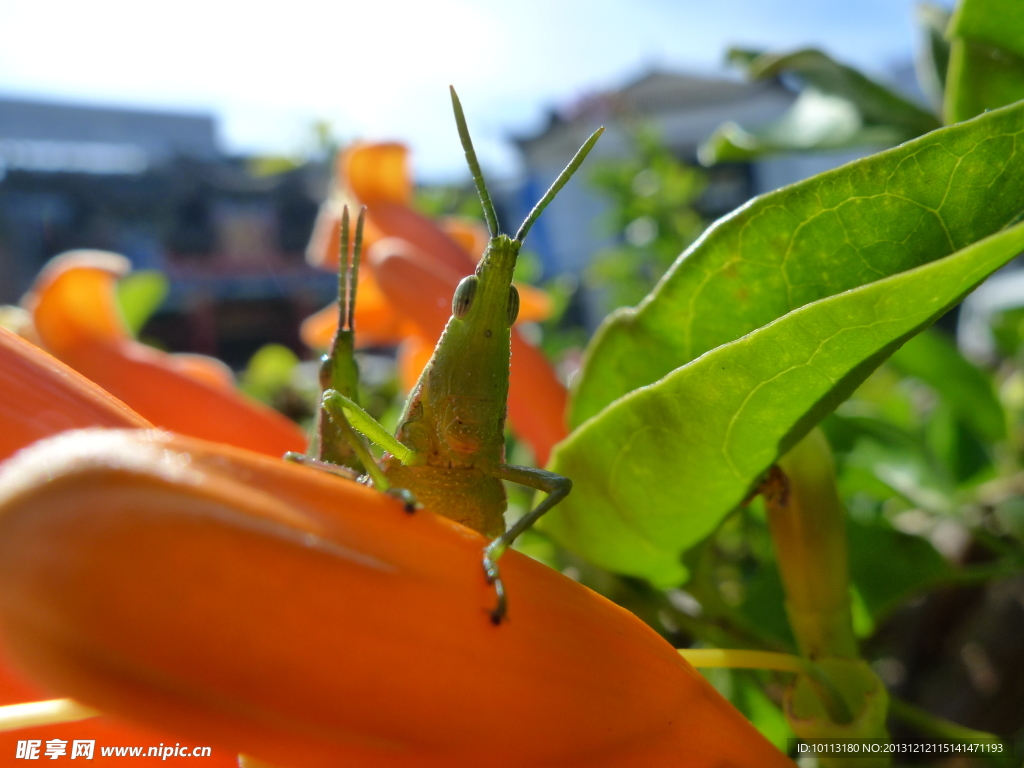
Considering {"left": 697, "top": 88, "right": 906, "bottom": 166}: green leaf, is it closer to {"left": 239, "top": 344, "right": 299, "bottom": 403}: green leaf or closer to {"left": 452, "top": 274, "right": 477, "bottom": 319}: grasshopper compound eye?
{"left": 452, "top": 274, "right": 477, "bottom": 319}: grasshopper compound eye

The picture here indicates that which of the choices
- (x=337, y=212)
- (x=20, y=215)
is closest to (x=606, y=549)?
(x=337, y=212)

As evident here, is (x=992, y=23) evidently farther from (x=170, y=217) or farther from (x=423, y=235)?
(x=170, y=217)

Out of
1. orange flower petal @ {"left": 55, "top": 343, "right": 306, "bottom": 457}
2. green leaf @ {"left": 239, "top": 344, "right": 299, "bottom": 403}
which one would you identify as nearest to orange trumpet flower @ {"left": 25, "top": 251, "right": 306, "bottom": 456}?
orange flower petal @ {"left": 55, "top": 343, "right": 306, "bottom": 457}

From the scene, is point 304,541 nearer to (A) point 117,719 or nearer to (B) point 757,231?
(A) point 117,719

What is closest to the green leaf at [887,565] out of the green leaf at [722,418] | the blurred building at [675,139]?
the green leaf at [722,418]

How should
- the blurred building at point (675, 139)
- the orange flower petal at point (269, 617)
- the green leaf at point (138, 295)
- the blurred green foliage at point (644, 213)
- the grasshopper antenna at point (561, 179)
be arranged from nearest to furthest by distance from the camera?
the orange flower petal at point (269, 617), the grasshopper antenna at point (561, 179), the green leaf at point (138, 295), the blurred green foliage at point (644, 213), the blurred building at point (675, 139)

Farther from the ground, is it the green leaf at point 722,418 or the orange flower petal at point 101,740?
the green leaf at point 722,418

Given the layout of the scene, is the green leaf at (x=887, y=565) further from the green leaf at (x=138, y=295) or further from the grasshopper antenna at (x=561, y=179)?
the green leaf at (x=138, y=295)
